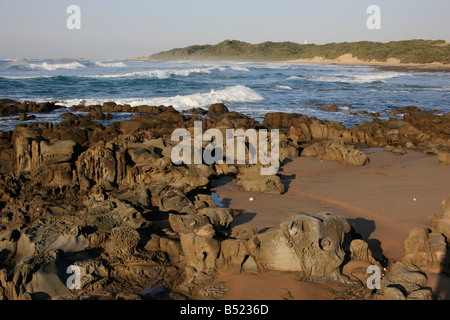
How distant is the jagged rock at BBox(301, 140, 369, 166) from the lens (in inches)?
356

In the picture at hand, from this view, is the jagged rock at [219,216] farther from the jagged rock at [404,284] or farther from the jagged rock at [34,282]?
the jagged rock at [404,284]

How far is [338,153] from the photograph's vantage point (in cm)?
930

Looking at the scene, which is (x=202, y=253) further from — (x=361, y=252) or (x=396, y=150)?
(x=396, y=150)

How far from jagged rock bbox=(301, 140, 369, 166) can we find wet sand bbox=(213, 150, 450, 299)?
194 mm

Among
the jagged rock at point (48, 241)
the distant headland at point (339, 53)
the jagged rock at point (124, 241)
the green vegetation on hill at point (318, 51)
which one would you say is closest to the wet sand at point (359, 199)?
the jagged rock at point (124, 241)

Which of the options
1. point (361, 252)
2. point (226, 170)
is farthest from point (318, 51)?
point (361, 252)

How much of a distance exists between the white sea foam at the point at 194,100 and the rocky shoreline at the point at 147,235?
12544mm

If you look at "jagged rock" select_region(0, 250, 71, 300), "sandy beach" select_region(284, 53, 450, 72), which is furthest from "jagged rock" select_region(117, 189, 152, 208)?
"sandy beach" select_region(284, 53, 450, 72)

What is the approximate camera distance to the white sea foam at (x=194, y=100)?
2103cm

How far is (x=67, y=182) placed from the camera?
7230 millimetres

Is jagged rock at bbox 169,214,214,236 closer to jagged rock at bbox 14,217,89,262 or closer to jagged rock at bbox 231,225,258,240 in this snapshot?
jagged rock at bbox 231,225,258,240

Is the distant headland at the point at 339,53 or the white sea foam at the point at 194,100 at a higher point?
the distant headland at the point at 339,53

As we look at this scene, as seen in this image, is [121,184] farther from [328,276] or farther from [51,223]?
[328,276]

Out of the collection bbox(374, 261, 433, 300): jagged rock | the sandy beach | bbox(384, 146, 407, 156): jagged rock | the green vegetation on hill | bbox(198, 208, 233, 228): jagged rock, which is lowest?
bbox(374, 261, 433, 300): jagged rock
